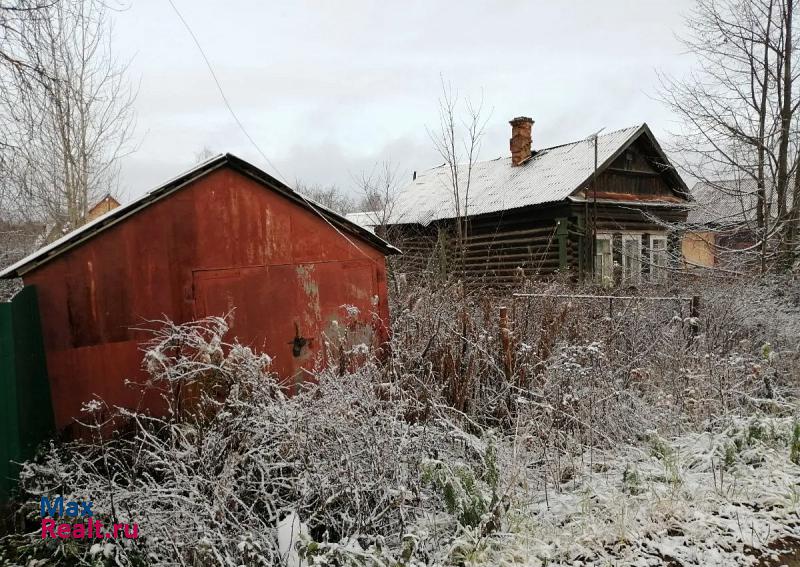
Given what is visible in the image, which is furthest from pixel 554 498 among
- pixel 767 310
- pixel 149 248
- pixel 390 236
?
pixel 390 236

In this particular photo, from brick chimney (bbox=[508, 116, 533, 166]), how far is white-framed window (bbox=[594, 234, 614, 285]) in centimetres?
387

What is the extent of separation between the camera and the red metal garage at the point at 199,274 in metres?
3.51

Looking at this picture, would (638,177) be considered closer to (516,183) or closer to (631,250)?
(631,250)

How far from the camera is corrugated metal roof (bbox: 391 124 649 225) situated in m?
12.7

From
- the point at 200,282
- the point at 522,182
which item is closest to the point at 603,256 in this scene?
the point at 522,182

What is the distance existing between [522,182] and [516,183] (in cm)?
20

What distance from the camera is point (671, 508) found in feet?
9.33

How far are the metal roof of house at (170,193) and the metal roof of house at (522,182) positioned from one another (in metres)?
7.85

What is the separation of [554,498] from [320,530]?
1.48 meters

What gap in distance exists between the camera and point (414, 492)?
9.30ft

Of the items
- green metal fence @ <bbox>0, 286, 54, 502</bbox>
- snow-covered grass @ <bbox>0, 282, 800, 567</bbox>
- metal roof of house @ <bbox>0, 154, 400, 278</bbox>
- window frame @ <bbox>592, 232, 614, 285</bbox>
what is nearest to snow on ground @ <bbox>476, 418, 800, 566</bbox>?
snow-covered grass @ <bbox>0, 282, 800, 567</bbox>

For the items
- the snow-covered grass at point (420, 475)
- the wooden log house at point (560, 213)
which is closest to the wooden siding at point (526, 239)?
the wooden log house at point (560, 213)

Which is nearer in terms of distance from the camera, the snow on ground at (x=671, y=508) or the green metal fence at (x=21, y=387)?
the snow on ground at (x=671, y=508)

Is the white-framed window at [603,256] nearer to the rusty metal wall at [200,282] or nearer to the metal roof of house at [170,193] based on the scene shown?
the metal roof of house at [170,193]
